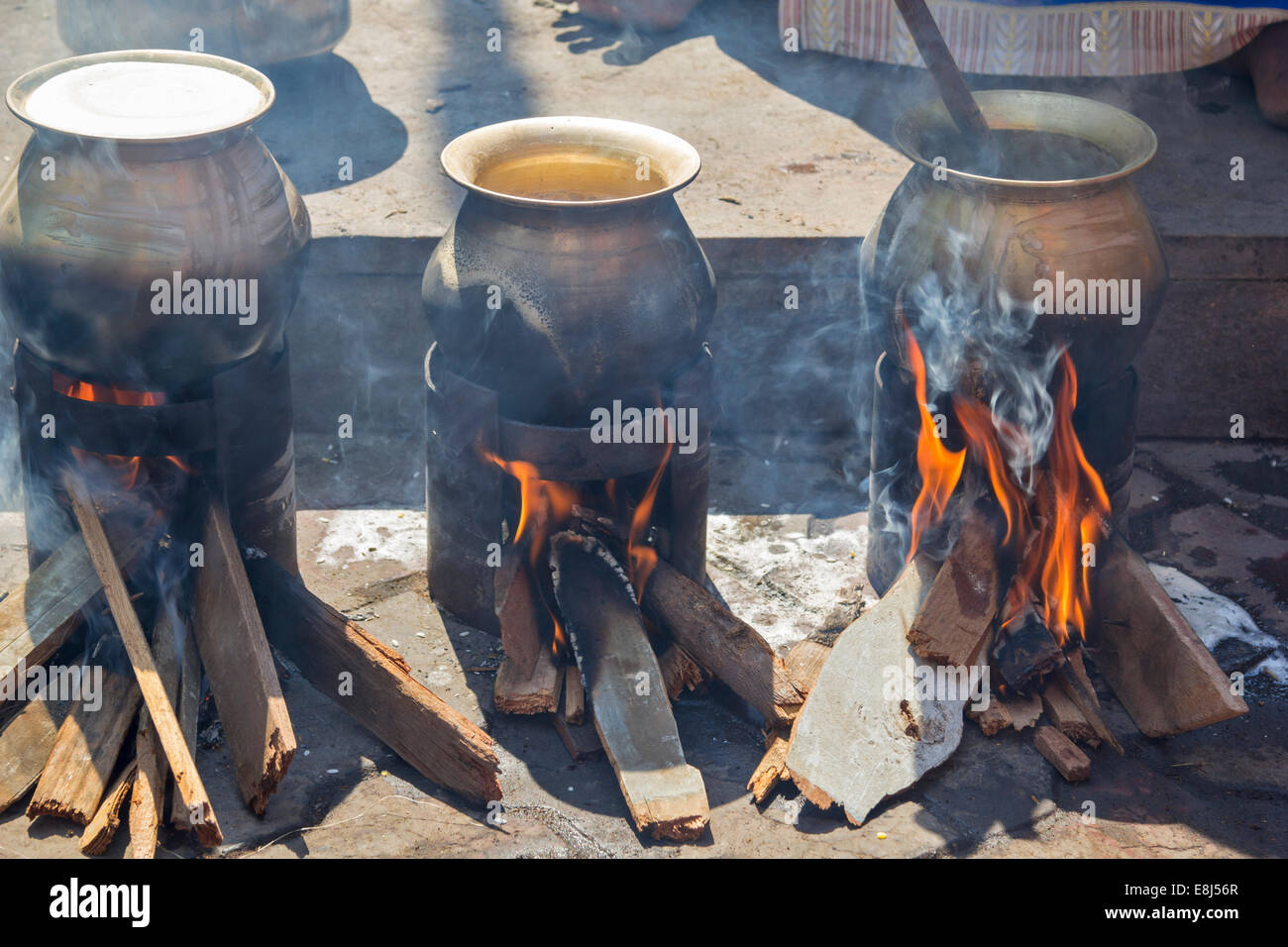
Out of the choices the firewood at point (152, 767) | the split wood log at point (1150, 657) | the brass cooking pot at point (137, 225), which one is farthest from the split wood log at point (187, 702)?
the split wood log at point (1150, 657)

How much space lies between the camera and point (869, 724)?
429 cm

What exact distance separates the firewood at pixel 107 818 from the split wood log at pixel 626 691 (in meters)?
1.37

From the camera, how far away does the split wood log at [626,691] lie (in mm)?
3988

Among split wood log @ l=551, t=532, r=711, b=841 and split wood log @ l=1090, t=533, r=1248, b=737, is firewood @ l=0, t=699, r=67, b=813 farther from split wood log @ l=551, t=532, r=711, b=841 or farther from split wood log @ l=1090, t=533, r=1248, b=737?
split wood log @ l=1090, t=533, r=1248, b=737

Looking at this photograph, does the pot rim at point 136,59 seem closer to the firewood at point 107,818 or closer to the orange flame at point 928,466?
the firewood at point 107,818

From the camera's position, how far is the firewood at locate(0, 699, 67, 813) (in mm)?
3926

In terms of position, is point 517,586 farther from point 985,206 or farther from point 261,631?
point 985,206

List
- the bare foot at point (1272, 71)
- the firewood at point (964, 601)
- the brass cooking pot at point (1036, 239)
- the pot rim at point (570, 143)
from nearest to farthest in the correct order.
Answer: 1. the brass cooking pot at point (1036, 239)
2. the firewood at point (964, 601)
3. the pot rim at point (570, 143)
4. the bare foot at point (1272, 71)

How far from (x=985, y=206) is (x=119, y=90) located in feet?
8.83

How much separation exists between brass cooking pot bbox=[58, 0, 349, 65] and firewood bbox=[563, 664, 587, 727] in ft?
12.3

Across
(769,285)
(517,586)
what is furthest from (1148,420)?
(517,586)

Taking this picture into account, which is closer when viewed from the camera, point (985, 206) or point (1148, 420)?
point (985, 206)

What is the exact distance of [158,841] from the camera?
381 centimetres

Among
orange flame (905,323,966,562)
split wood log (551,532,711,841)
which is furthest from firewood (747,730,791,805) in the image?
orange flame (905,323,966,562)
